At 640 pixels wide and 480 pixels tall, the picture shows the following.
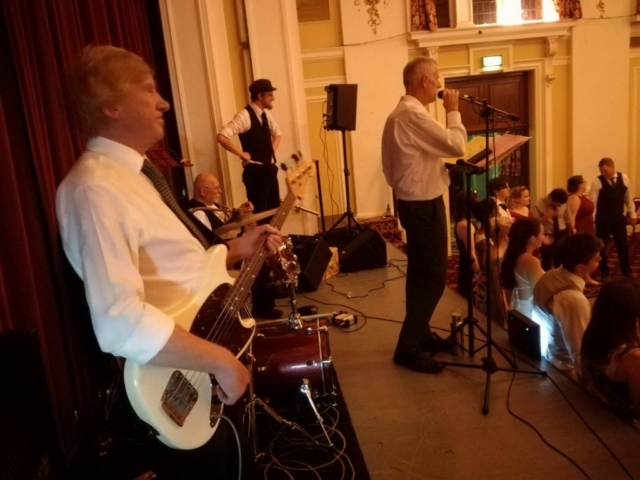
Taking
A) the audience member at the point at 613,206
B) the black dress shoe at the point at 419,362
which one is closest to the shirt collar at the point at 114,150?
the black dress shoe at the point at 419,362

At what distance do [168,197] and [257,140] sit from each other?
11.6ft

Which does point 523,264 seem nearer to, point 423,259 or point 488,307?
point 488,307

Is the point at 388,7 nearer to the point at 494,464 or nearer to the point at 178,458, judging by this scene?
the point at 494,464

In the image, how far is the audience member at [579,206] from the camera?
18.2 feet

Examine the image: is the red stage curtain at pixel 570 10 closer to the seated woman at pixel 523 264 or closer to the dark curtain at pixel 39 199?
the seated woman at pixel 523 264

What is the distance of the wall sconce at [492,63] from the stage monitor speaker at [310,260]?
5.13 metres

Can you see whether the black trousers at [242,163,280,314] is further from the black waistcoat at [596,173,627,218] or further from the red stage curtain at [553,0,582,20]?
the red stage curtain at [553,0,582,20]

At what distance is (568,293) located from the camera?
2588 mm

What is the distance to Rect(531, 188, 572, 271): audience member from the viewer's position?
504 centimetres

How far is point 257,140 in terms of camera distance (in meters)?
4.71

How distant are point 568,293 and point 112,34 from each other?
3.17 metres

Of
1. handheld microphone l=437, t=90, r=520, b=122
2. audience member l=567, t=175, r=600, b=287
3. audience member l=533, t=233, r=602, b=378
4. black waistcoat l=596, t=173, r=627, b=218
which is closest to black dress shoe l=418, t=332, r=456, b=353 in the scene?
audience member l=533, t=233, r=602, b=378

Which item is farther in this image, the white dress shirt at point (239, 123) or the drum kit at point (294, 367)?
the white dress shirt at point (239, 123)

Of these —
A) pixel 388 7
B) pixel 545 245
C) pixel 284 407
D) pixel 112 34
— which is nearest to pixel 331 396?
pixel 284 407
